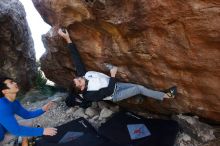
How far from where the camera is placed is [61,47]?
715cm

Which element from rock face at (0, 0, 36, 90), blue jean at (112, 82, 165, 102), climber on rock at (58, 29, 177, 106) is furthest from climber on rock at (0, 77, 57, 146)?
rock face at (0, 0, 36, 90)

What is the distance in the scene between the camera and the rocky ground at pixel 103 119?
6.24 meters

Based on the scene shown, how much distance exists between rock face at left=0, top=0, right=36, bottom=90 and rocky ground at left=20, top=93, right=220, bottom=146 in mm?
1084

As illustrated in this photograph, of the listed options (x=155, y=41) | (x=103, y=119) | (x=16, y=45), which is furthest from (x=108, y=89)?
(x=16, y=45)

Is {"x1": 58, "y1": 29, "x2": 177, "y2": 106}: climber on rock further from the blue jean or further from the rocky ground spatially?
the rocky ground

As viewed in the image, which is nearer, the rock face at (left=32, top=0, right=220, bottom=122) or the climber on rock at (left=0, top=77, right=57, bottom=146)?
the rock face at (left=32, top=0, right=220, bottom=122)

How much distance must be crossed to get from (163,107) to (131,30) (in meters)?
1.99

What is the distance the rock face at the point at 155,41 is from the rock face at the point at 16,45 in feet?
8.44

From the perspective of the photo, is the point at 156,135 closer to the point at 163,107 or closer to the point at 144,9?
the point at 163,107

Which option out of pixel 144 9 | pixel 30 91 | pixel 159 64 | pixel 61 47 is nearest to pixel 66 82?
pixel 61 47

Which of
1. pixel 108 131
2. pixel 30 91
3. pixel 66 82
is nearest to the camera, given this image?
pixel 108 131

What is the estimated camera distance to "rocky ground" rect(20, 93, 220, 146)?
624 centimetres

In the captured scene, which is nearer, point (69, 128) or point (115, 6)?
point (115, 6)

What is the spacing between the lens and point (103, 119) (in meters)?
7.43
